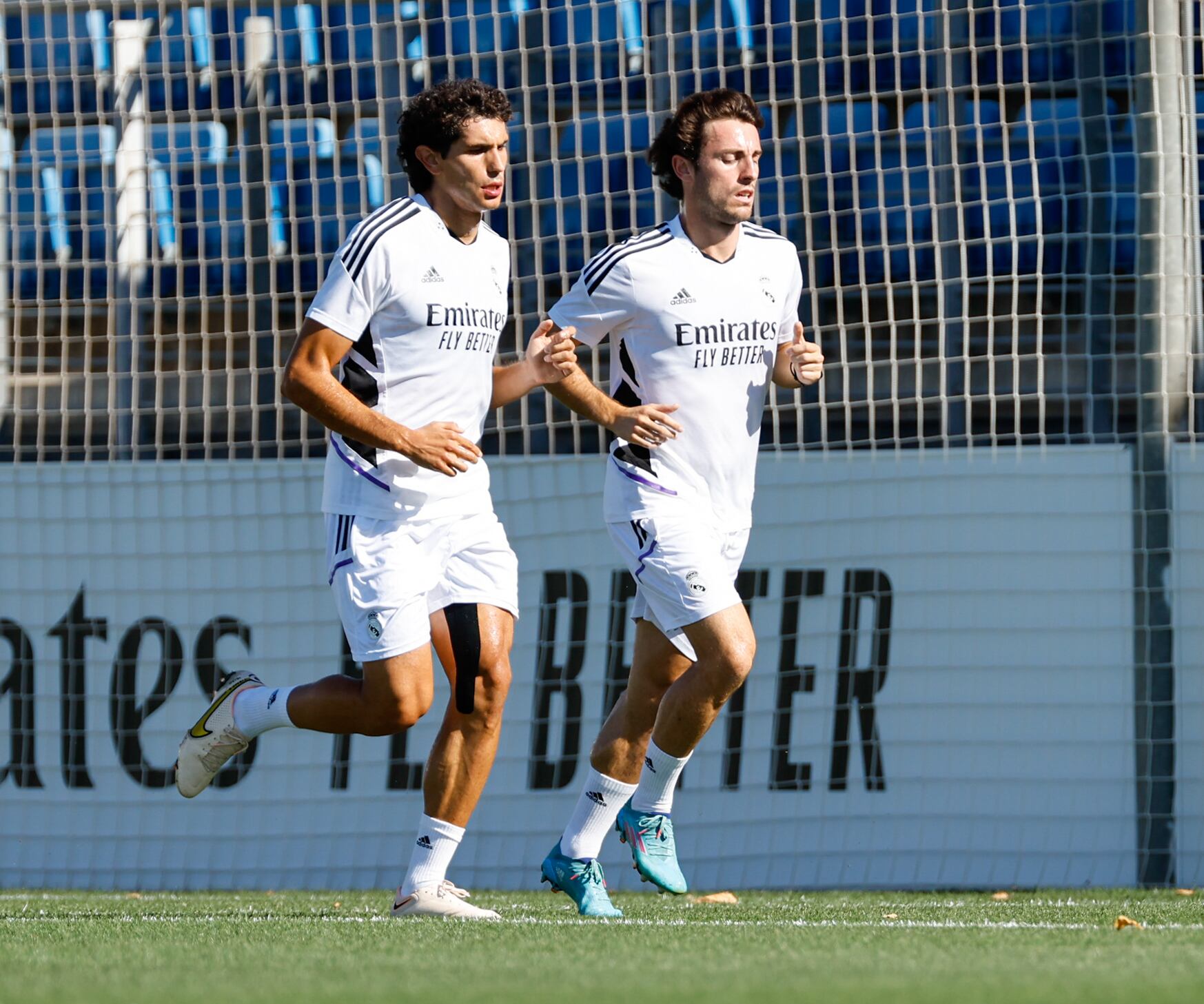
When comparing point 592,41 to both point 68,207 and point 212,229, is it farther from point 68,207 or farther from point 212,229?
point 68,207

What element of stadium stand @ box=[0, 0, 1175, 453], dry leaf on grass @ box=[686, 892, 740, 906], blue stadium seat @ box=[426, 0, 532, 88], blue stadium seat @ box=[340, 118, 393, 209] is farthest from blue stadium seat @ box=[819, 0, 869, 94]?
dry leaf on grass @ box=[686, 892, 740, 906]

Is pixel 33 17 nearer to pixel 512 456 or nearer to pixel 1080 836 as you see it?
pixel 512 456

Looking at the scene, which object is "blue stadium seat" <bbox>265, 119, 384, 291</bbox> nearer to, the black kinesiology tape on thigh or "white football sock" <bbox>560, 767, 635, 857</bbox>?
the black kinesiology tape on thigh

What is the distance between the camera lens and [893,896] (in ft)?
22.0

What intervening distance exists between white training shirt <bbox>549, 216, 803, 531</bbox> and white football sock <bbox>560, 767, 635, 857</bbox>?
742 millimetres

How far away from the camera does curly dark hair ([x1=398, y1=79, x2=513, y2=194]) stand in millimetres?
5086

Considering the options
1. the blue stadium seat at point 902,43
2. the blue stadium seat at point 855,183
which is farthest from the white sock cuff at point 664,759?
the blue stadium seat at point 902,43

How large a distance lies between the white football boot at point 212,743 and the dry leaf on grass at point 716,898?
72.3 inches

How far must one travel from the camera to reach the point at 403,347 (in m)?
5.04

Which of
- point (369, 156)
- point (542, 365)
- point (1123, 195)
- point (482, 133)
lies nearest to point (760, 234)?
point (542, 365)

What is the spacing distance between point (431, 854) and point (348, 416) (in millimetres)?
1181

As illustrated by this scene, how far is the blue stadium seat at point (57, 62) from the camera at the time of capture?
26.6 ft

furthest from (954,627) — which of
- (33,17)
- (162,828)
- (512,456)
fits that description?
(33,17)

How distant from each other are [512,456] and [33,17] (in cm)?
293
